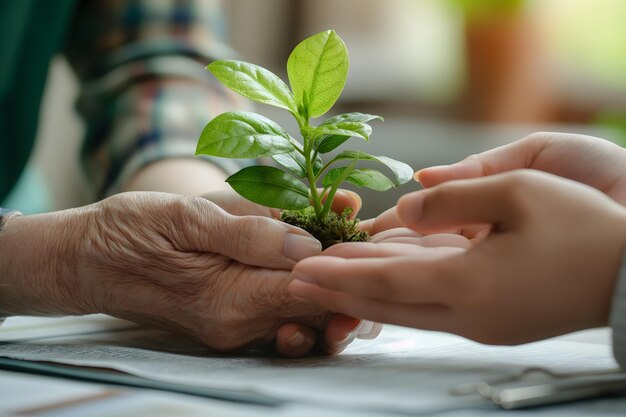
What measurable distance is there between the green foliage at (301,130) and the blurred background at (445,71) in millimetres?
1168

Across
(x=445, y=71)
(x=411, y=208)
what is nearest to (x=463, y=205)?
(x=411, y=208)

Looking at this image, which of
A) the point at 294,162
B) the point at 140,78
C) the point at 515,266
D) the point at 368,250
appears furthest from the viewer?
the point at 140,78

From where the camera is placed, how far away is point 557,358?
2.20 feet

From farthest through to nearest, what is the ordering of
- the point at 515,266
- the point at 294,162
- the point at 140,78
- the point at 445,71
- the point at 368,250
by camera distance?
the point at 445,71 < the point at 140,78 < the point at 294,162 < the point at 368,250 < the point at 515,266

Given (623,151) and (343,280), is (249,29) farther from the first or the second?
(343,280)

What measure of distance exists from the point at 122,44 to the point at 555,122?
1326 mm

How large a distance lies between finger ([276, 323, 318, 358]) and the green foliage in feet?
0.37

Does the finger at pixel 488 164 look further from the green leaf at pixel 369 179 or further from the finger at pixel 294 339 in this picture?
the finger at pixel 294 339

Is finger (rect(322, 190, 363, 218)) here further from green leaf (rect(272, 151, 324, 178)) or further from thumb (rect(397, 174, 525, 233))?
thumb (rect(397, 174, 525, 233))

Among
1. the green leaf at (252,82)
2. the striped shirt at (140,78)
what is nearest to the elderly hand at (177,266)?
the green leaf at (252,82)

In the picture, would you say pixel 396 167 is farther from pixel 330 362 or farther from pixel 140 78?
pixel 140 78

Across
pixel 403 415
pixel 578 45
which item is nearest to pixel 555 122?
pixel 578 45

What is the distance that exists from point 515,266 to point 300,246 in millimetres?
208

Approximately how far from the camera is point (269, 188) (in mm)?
699
